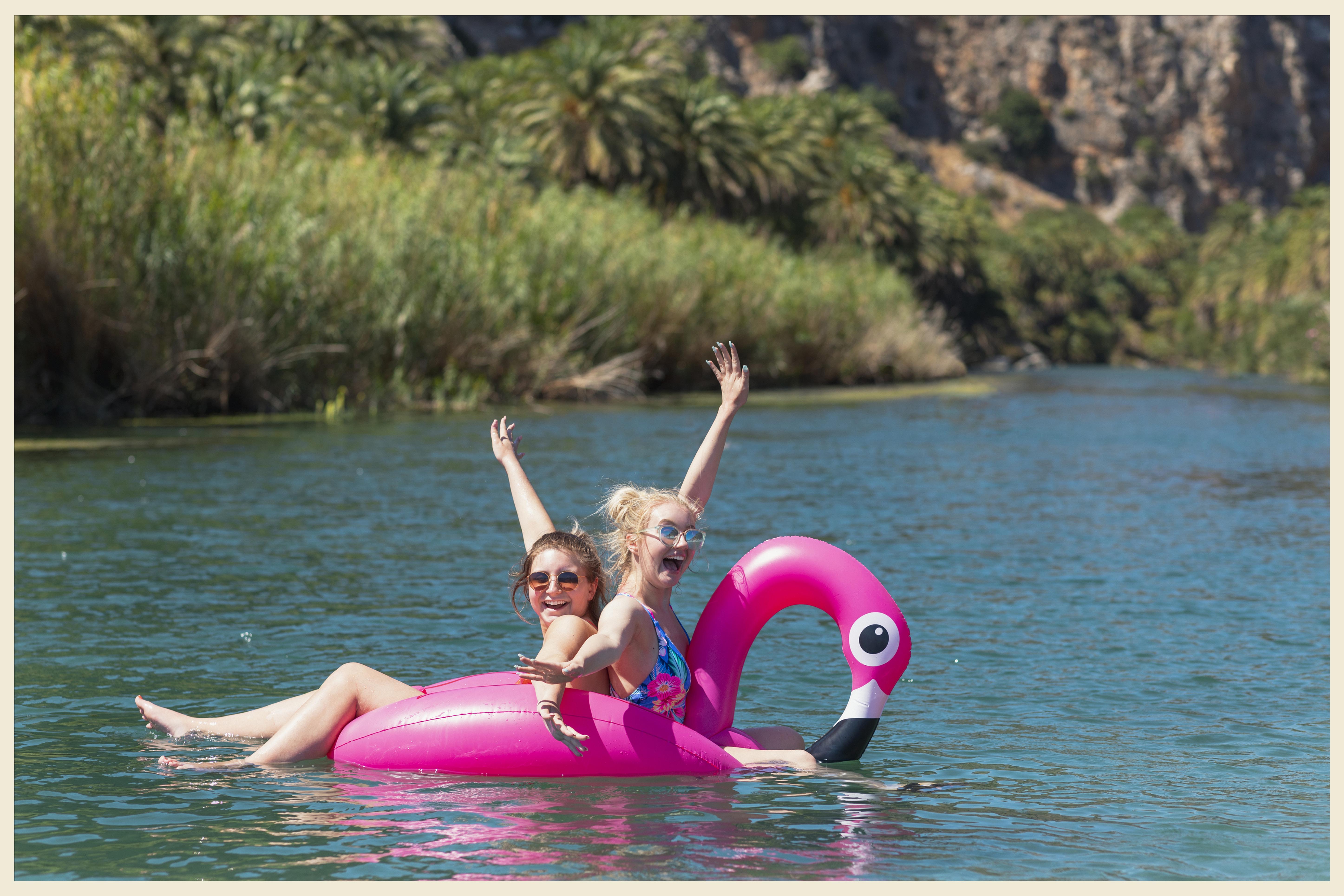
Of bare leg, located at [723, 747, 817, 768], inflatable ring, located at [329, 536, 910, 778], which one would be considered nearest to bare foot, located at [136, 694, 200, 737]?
inflatable ring, located at [329, 536, 910, 778]

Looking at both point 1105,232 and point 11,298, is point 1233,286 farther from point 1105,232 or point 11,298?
point 11,298

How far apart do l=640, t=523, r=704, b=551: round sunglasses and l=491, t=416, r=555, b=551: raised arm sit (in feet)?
1.21

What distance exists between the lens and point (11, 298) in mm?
16750

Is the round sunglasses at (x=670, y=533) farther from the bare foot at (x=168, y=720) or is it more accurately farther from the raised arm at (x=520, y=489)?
the bare foot at (x=168, y=720)

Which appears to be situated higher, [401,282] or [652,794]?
[401,282]

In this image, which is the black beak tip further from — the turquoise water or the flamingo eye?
the flamingo eye

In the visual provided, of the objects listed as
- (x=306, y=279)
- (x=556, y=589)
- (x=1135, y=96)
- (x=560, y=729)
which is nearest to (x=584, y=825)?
(x=560, y=729)

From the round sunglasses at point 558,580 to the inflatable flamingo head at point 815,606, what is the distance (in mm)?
641

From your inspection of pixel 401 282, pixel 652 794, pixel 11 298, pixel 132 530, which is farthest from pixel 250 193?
pixel 652 794

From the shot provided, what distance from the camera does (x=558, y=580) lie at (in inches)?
223

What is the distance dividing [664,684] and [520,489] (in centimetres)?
105

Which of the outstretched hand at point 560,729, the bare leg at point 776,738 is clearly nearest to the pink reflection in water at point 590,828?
the outstretched hand at point 560,729

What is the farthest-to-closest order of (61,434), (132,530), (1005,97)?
(1005,97), (61,434), (132,530)
